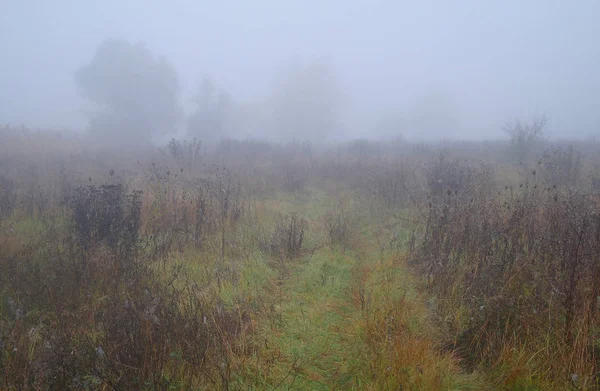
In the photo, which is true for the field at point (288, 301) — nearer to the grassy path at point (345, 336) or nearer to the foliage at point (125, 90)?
the grassy path at point (345, 336)

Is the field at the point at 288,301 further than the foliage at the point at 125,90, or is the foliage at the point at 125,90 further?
the foliage at the point at 125,90

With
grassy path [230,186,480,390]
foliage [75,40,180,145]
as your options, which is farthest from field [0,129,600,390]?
foliage [75,40,180,145]

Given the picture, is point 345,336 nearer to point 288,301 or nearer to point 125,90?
point 288,301

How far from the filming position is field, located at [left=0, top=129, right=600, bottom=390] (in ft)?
7.72

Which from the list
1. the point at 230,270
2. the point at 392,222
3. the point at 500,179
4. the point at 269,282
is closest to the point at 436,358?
the point at 269,282

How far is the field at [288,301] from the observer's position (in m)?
2.35

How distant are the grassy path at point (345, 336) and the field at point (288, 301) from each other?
0.02 meters

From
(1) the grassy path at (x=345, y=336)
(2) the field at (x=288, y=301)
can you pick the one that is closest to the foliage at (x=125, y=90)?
(2) the field at (x=288, y=301)

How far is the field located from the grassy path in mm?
17

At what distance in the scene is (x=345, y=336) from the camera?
296 centimetres

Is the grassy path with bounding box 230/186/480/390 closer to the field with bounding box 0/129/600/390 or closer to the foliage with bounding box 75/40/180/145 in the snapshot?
the field with bounding box 0/129/600/390

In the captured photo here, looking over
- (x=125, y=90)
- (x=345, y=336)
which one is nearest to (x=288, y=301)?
(x=345, y=336)

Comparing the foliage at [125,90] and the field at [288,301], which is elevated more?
the foliage at [125,90]

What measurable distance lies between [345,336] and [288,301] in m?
1.01
